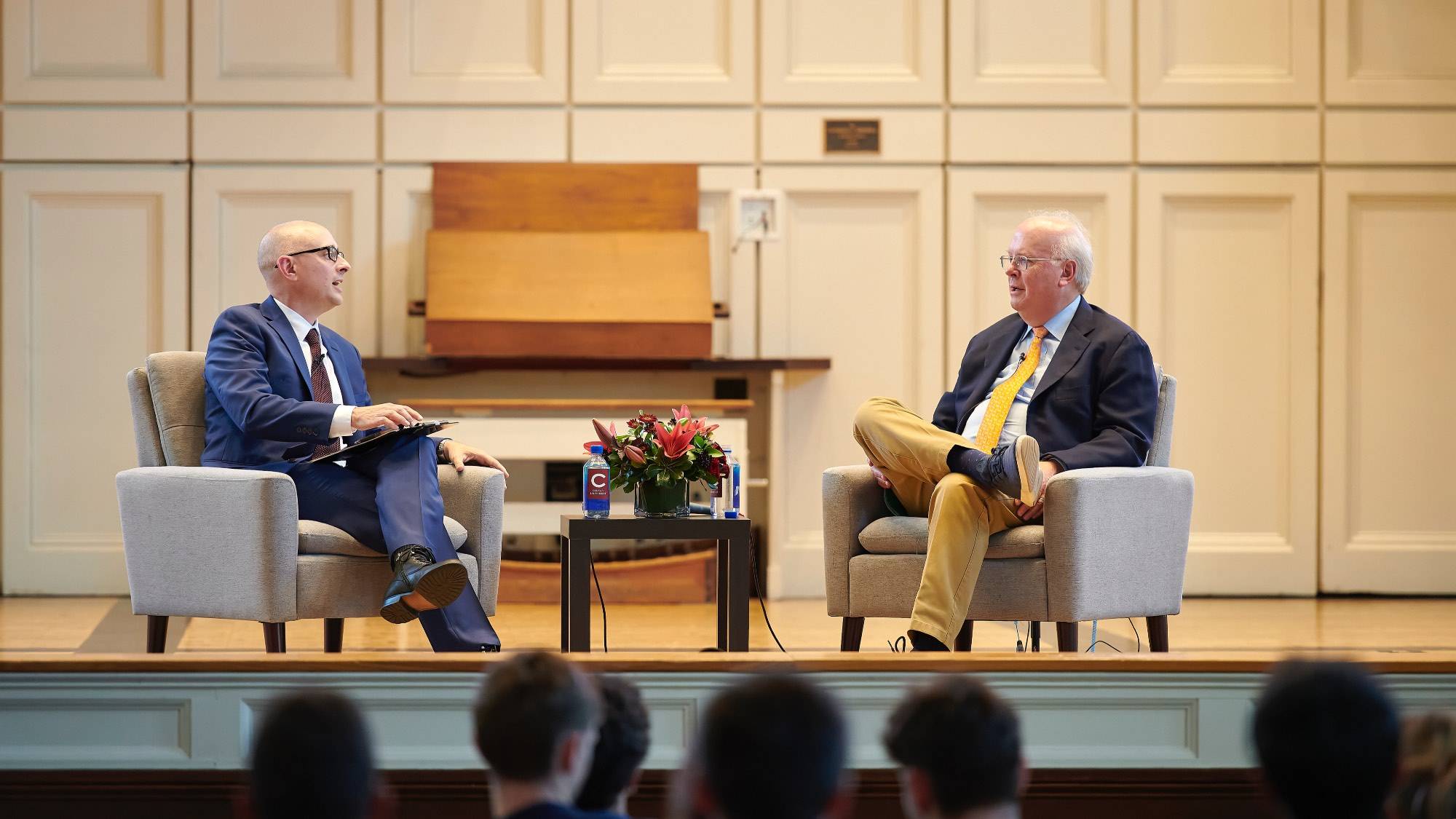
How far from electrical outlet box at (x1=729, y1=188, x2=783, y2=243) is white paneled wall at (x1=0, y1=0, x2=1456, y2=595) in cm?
6

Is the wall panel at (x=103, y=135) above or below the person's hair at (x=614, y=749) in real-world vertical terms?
above

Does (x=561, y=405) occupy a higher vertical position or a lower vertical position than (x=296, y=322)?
lower

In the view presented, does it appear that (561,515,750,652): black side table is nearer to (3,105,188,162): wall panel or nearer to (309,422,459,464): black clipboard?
(309,422,459,464): black clipboard

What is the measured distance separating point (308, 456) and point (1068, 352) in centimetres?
187

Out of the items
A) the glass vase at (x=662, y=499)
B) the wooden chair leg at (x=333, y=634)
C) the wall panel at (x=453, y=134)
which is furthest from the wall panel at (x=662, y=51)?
the wooden chair leg at (x=333, y=634)

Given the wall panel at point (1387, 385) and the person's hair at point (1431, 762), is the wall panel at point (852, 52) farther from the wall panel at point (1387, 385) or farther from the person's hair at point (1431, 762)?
the person's hair at point (1431, 762)

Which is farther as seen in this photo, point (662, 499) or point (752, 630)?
point (752, 630)

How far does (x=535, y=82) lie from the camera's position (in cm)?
537

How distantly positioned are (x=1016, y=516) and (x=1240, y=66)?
3107mm

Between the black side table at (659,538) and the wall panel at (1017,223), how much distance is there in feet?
8.03

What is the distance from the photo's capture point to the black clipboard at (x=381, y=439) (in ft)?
10.0

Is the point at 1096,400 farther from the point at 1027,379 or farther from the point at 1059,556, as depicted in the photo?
the point at 1059,556

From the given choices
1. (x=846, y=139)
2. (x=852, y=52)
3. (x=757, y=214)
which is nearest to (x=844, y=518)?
(x=757, y=214)

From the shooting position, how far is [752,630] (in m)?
4.39
